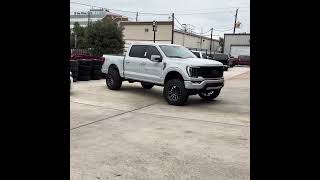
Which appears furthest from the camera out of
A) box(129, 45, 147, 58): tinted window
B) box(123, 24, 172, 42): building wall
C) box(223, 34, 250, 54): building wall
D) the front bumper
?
box(123, 24, 172, 42): building wall

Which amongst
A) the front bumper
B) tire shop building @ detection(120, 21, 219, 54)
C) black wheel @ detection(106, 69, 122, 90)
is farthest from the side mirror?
tire shop building @ detection(120, 21, 219, 54)

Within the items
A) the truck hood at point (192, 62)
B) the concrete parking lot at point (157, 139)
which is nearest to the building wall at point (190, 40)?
the truck hood at point (192, 62)

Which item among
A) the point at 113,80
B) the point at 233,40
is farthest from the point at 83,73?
the point at 233,40

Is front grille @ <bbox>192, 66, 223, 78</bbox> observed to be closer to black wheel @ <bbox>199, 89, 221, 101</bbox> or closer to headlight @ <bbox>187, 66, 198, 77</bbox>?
headlight @ <bbox>187, 66, 198, 77</bbox>

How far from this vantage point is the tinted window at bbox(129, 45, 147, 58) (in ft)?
42.4

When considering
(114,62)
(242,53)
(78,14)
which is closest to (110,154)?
(114,62)

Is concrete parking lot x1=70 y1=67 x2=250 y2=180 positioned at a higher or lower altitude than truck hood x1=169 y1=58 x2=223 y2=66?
lower

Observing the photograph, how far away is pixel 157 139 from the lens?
6648 millimetres

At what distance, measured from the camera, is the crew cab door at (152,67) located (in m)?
Answer: 11.9

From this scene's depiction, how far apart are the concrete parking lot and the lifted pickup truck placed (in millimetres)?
487
